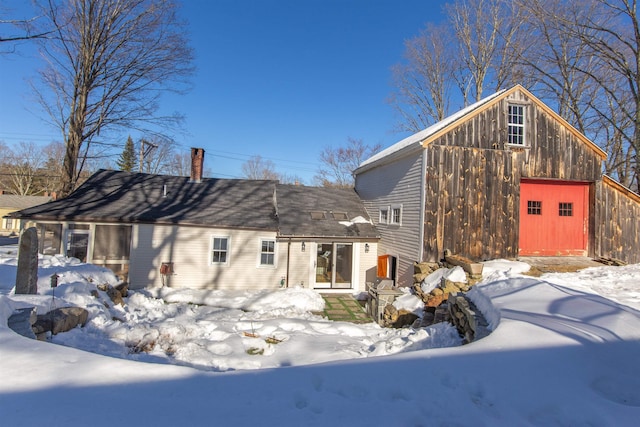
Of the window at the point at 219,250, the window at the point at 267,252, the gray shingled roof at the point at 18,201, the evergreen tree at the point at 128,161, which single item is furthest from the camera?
the evergreen tree at the point at 128,161

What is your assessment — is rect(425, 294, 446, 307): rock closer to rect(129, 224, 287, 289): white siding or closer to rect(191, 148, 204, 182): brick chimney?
rect(129, 224, 287, 289): white siding

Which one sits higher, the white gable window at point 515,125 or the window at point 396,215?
the white gable window at point 515,125

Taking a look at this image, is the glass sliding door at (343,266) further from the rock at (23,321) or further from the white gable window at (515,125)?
the rock at (23,321)

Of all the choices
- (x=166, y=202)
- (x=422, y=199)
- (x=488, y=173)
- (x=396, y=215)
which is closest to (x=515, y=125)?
(x=488, y=173)

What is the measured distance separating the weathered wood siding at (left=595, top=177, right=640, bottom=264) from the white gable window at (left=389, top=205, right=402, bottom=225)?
6607 millimetres

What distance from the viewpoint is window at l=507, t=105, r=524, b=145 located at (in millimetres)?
11953

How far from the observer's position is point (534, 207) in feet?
39.9

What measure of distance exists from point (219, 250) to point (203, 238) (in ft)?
2.47

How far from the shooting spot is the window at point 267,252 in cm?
1355

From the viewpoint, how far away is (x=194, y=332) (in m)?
6.94

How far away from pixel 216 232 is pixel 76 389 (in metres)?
10.8

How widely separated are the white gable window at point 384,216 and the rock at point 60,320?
35.2 ft

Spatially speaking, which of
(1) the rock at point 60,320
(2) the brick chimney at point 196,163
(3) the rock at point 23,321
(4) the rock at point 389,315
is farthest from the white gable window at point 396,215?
(3) the rock at point 23,321

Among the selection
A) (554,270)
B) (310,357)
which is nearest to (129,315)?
(310,357)
